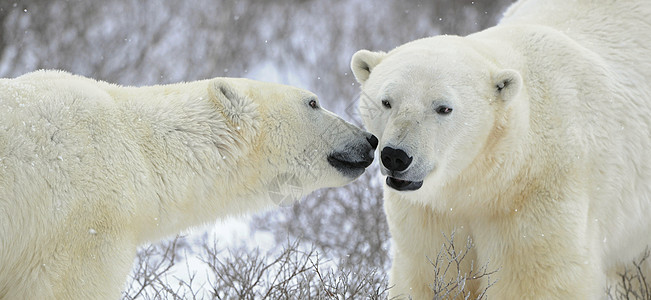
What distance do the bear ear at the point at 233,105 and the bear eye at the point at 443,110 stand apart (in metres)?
0.69

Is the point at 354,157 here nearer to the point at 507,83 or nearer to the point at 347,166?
the point at 347,166

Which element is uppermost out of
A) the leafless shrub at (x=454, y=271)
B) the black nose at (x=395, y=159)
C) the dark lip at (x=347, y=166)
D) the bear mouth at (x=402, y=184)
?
the dark lip at (x=347, y=166)

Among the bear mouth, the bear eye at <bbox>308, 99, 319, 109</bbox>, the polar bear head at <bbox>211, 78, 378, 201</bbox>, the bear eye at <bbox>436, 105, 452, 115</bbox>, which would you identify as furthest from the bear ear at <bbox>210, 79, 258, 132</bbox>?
the bear eye at <bbox>436, 105, 452, 115</bbox>

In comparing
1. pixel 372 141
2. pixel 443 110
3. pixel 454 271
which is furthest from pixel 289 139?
pixel 454 271

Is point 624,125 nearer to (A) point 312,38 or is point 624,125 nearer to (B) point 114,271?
(B) point 114,271

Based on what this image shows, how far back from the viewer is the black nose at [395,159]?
8.26 feet

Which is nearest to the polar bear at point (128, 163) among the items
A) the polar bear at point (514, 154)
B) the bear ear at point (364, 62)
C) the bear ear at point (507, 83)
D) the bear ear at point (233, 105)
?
the bear ear at point (233, 105)

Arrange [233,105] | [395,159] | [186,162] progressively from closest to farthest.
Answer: [395,159]
[186,162]
[233,105]

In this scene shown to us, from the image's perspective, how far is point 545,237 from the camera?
269 cm

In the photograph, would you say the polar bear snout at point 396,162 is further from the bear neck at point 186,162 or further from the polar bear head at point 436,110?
the bear neck at point 186,162

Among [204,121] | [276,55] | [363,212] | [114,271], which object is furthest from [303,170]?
[276,55]

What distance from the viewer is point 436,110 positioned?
8.49 feet

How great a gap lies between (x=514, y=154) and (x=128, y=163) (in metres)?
1.24

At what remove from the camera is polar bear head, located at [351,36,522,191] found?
2551mm
